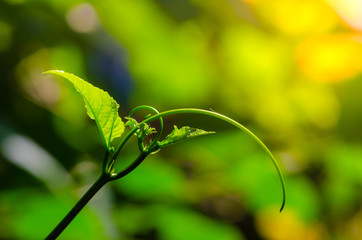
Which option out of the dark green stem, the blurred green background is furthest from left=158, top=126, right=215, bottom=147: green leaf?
the blurred green background

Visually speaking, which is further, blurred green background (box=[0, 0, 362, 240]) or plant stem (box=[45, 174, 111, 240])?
blurred green background (box=[0, 0, 362, 240])

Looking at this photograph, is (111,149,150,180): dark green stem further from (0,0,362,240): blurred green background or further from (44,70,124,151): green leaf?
(0,0,362,240): blurred green background

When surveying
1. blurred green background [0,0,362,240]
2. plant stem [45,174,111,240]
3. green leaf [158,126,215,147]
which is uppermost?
green leaf [158,126,215,147]

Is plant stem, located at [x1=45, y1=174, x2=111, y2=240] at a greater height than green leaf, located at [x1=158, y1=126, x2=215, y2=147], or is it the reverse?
green leaf, located at [x1=158, y1=126, x2=215, y2=147]

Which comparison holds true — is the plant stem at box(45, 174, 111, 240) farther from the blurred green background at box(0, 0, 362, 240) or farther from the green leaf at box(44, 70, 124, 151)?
the blurred green background at box(0, 0, 362, 240)

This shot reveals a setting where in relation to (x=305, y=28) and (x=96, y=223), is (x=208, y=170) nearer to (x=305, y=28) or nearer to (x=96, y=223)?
(x=96, y=223)

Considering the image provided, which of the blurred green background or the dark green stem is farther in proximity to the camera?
the blurred green background

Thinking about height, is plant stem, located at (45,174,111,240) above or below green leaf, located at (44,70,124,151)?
below

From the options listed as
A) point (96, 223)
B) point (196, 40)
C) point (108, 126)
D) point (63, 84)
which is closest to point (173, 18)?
point (196, 40)
